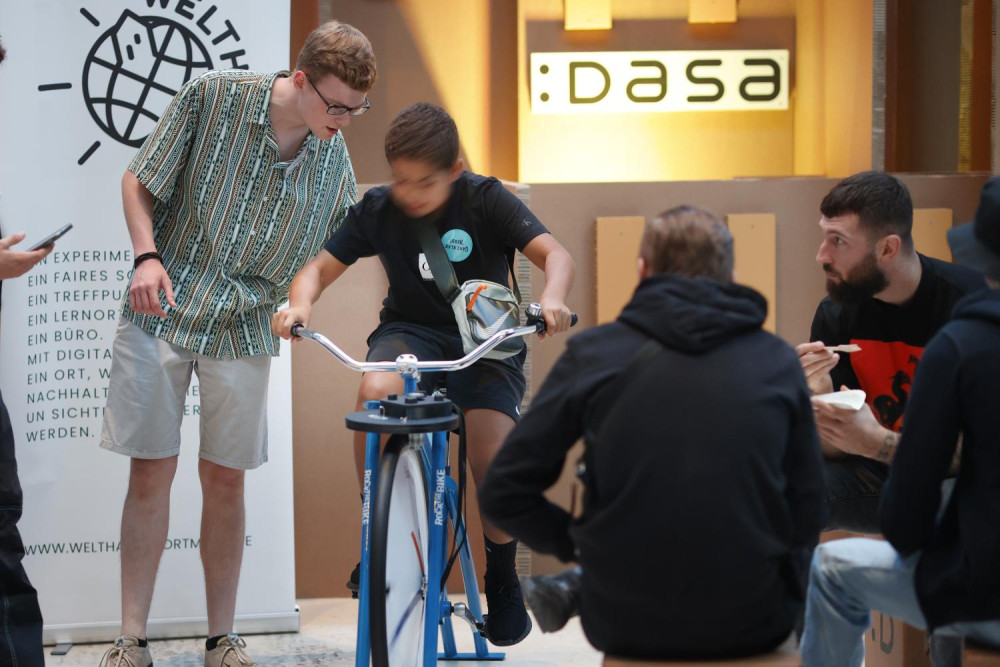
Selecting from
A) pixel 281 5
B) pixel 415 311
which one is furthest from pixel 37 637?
pixel 281 5

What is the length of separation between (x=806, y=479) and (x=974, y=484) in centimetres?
29

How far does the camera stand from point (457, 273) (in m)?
3.01

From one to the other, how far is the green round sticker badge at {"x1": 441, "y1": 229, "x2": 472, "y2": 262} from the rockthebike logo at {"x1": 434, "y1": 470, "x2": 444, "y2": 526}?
65cm

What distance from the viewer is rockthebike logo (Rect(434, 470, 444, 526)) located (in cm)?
262

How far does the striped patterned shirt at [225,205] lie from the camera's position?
300 centimetres

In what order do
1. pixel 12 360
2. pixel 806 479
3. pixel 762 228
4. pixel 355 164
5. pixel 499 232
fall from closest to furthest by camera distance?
pixel 806 479 → pixel 499 232 → pixel 12 360 → pixel 762 228 → pixel 355 164

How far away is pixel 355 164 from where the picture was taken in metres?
4.91

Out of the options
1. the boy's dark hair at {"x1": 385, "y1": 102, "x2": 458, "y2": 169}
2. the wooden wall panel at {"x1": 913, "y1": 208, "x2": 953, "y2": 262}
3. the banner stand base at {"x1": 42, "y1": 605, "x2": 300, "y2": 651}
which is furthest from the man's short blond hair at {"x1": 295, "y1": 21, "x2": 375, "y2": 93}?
the wooden wall panel at {"x1": 913, "y1": 208, "x2": 953, "y2": 262}

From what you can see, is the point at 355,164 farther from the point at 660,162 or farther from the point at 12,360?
the point at 12,360

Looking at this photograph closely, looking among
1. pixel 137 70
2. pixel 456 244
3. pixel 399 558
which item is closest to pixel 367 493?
pixel 399 558

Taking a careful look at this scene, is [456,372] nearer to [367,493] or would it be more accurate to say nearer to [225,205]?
[367,493]

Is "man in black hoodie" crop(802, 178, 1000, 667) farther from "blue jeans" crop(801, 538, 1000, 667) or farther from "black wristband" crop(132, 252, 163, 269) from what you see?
"black wristband" crop(132, 252, 163, 269)

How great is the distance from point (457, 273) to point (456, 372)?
11.2 inches

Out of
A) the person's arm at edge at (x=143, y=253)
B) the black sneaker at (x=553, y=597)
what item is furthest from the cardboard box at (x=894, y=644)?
the person's arm at edge at (x=143, y=253)
